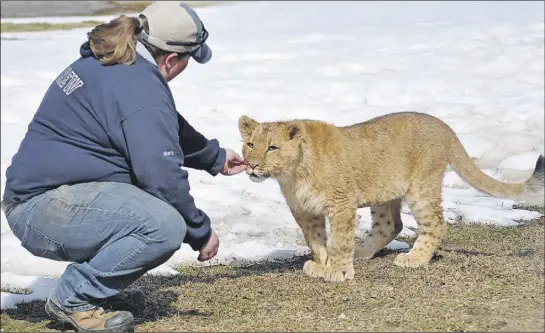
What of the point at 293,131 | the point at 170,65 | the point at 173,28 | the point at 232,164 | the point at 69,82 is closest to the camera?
the point at 69,82

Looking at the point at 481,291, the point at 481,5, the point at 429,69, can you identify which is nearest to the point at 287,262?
the point at 481,291

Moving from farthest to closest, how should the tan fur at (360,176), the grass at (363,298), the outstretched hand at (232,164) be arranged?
the tan fur at (360,176)
the outstretched hand at (232,164)
the grass at (363,298)

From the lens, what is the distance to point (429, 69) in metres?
15.7

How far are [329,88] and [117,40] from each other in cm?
994

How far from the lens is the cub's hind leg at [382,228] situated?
22.2 ft

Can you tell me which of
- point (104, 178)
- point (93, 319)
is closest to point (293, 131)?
point (104, 178)

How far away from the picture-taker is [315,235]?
6383 millimetres

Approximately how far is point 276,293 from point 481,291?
1351 millimetres

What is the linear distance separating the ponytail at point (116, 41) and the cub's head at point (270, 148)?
159 cm

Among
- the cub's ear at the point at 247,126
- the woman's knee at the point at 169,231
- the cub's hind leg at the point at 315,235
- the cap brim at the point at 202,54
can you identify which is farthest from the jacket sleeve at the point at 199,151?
the cub's hind leg at the point at 315,235

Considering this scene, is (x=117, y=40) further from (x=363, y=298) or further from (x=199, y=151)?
(x=363, y=298)

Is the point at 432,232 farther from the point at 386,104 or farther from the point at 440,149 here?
the point at 386,104

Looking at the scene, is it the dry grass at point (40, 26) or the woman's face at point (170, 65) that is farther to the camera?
the dry grass at point (40, 26)

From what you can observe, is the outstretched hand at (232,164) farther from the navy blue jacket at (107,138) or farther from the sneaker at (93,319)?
the sneaker at (93,319)
